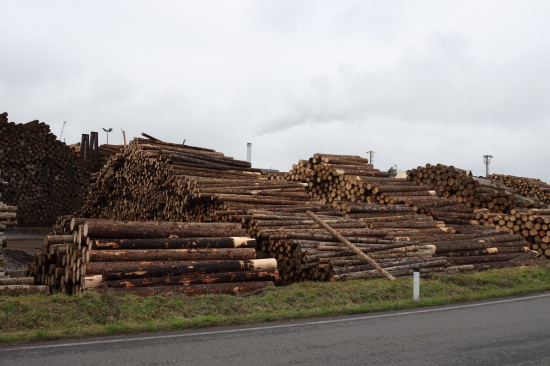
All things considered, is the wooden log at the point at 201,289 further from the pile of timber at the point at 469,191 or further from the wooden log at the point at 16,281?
the pile of timber at the point at 469,191

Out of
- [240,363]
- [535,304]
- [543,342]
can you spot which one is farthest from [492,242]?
[240,363]

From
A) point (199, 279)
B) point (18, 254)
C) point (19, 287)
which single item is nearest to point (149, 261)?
point (199, 279)

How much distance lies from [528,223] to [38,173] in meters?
27.5

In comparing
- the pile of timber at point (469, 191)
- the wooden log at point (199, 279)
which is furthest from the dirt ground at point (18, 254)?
the pile of timber at point (469, 191)

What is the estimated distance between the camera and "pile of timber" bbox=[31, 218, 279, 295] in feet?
41.9

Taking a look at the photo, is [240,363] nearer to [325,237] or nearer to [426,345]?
[426,345]

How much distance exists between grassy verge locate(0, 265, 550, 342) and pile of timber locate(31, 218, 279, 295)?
2.72 feet

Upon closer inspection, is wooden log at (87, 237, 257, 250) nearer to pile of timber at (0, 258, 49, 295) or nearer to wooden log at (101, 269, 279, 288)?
wooden log at (101, 269, 279, 288)

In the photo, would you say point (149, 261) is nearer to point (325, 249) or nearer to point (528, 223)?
point (325, 249)

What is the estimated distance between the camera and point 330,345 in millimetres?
8234

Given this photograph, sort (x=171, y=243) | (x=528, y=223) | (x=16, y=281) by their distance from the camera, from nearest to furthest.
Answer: (x=16, y=281), (x=171, y=243), (x=528, y=223)

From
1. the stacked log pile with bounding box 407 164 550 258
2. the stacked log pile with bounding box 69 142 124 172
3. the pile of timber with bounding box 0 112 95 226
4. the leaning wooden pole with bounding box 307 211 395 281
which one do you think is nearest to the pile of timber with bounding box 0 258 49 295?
the leaning wooden pole with bounding box 307 211 395 281

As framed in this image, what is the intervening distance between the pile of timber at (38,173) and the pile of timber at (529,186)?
31.7 meters

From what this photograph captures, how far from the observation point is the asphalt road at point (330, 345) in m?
7.32
